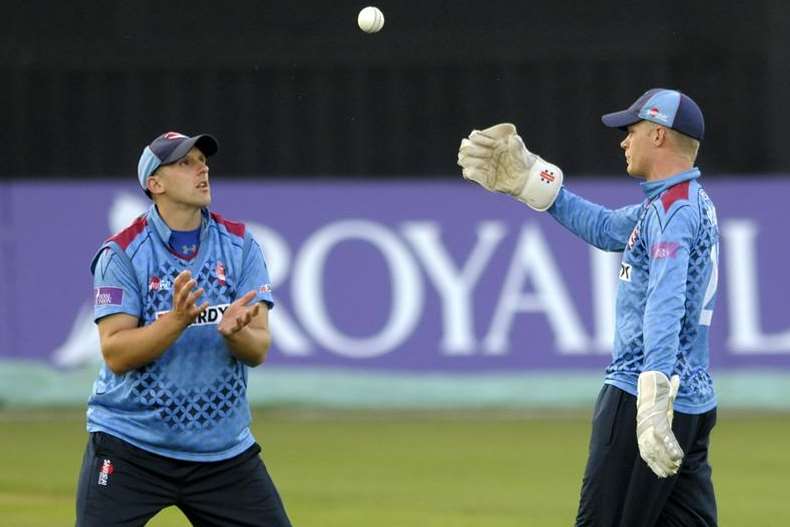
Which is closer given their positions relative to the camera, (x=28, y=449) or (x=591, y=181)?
(x=28, y=449)

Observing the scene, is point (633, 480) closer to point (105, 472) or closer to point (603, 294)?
point (105, 472)

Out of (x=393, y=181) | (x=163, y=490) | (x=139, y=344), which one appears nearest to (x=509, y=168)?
(x=139, y=344)

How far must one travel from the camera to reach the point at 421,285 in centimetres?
1418

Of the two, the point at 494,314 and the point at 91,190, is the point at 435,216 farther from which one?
the point at 91,190

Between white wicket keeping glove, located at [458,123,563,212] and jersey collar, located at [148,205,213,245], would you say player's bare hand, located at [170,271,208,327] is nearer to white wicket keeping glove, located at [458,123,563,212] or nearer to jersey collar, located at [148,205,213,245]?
jersey collar, located at [148,205,213,245]

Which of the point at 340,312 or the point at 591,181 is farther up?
the point at 591,181

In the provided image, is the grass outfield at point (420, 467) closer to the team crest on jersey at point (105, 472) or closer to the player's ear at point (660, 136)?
the team crest on jersey at point (105, 472)

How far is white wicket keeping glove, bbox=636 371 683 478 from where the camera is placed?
5902mm

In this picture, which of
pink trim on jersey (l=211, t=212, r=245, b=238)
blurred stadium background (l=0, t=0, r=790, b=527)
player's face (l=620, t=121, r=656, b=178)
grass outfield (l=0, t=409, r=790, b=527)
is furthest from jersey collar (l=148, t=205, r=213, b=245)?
blurred stadium background (l=0, t=0, r=790, b=527)

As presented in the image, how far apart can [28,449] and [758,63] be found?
7.30 meters

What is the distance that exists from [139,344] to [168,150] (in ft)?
2.81

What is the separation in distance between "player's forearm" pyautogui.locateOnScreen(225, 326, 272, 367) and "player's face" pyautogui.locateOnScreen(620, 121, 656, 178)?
5.30 feet

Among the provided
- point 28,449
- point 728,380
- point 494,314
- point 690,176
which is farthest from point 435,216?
point 690,176

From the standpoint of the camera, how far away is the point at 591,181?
47.6ft
